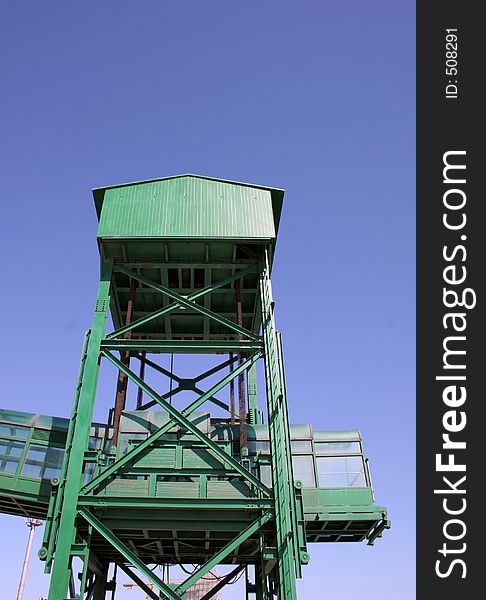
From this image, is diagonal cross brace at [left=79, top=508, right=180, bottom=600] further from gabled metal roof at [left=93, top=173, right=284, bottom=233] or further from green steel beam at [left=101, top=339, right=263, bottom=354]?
gabled metal roof at [left=93, top=173, right=284, bottom=233]

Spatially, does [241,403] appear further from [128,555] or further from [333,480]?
[128,555]

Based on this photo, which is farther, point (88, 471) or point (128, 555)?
point (88, 471)

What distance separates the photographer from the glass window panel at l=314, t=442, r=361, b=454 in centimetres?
1627

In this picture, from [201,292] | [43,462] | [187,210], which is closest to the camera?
[43,462]

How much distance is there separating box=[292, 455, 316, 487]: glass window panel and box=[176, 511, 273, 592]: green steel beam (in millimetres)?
2828

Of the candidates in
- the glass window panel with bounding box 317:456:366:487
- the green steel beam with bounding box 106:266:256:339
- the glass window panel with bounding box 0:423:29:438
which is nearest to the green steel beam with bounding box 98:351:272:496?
the green steel beam with bounding box 106:266:256:339

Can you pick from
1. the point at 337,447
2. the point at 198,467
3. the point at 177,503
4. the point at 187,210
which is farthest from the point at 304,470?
the point at 187,210

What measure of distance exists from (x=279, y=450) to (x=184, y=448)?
2.51 metres

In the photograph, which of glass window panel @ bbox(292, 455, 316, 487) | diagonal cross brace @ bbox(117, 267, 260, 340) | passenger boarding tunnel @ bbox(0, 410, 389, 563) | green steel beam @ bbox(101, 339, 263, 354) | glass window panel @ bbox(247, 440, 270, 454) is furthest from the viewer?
diagonal cross brace @ bbox(117, 267, 260, 340)

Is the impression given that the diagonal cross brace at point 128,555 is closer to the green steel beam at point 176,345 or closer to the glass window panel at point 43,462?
the glass window panel at point 43,462

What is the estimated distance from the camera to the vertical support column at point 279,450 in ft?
40.9

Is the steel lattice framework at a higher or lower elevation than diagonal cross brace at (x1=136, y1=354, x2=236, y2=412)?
lower

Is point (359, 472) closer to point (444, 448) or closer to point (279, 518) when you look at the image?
point (279, 518)

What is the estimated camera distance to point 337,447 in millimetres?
16344
